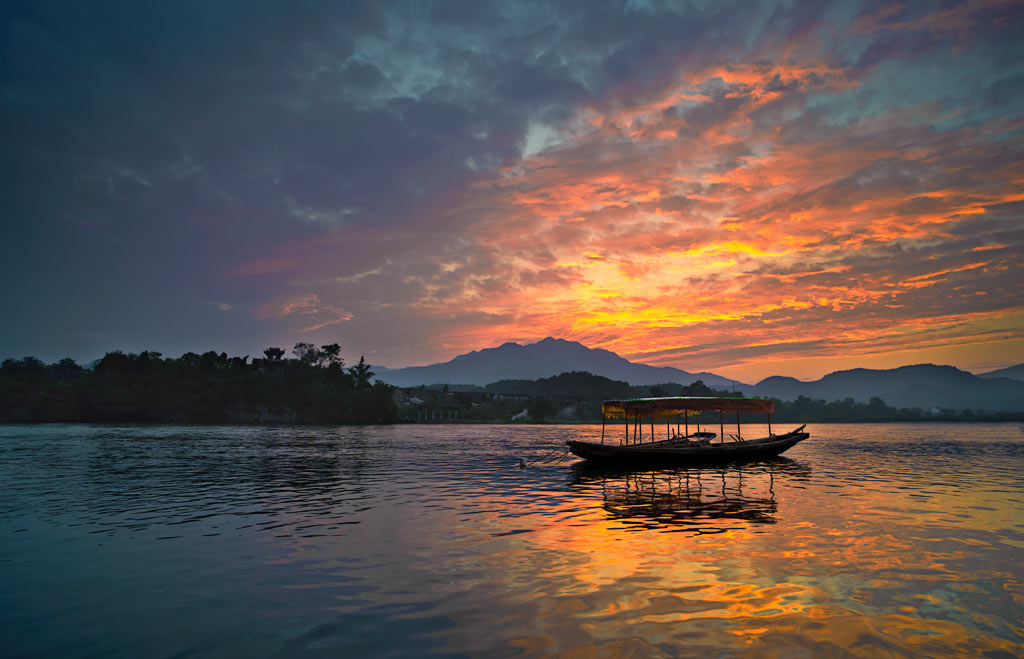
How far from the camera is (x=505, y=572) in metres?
13.8

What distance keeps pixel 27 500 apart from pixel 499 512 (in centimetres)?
2403

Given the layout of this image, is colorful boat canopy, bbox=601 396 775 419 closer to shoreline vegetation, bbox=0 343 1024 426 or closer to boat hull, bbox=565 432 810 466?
boat hull, bbox=565 432 810 466

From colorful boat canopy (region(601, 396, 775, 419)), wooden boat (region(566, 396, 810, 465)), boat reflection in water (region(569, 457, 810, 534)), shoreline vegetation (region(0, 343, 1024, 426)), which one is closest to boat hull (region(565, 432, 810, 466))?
wooden boat (region(566, 396, 810, 465))

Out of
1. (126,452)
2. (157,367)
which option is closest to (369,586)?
(126,452)

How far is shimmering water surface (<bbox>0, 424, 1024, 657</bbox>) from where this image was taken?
9.77 meters

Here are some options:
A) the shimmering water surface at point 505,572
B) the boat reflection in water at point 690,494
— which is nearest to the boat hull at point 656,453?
the boat reflection in water at point 690,494

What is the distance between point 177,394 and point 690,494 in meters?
179

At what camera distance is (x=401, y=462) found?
48594 mm

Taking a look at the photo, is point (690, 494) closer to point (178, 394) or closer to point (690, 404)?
point (690, 404)

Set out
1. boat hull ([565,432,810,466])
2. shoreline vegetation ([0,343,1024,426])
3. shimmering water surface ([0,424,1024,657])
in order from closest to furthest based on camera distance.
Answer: shimmering water surface ([0,424,1024,657]), boat hull ([565,432,810,466]), shoreline vegetation ([0,343,1024,426])

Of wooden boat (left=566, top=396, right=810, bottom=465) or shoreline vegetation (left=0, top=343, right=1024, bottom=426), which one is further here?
shoreline vegetation (left=0, top=343, right=1024, bottom=426)

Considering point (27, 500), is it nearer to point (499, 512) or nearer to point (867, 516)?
point (499, 512)

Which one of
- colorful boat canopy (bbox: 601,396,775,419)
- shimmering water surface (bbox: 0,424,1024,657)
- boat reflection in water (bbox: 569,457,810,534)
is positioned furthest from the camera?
colorful boat canopy (bbox: 601,396,775,419)

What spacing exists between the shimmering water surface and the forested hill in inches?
5977
